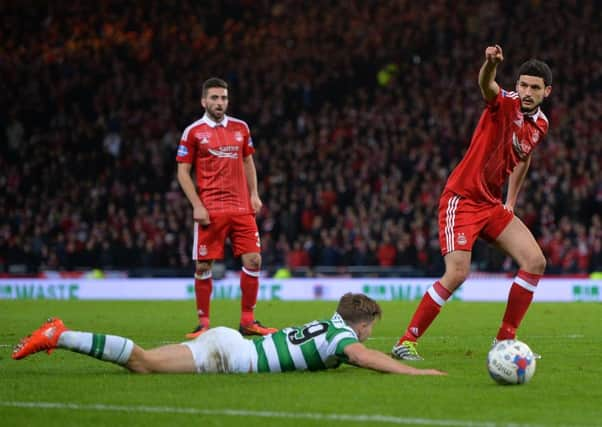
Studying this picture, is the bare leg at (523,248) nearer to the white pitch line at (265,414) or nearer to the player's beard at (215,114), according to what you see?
the white pitch line at (265,414)

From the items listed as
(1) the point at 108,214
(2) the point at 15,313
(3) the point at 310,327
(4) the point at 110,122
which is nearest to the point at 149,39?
(4) the point at 110,122

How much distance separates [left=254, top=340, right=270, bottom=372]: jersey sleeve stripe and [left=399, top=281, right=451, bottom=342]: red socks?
1567mm

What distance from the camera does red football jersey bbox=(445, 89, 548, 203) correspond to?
931 cm

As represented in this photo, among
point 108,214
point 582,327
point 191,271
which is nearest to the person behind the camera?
point 582,327

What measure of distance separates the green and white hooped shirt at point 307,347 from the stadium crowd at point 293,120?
53.6ft

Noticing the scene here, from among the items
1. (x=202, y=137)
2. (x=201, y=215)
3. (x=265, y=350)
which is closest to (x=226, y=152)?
(x=202, y=137)

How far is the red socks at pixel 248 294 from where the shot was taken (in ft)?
39.4

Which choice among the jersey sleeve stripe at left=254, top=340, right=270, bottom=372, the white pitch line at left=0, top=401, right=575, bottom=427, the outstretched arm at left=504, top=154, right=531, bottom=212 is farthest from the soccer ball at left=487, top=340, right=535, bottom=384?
the outstretched arm at left=504, top=154, right=531, bottom=212

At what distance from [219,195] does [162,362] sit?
438cm

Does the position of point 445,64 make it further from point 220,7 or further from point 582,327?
point 582,327

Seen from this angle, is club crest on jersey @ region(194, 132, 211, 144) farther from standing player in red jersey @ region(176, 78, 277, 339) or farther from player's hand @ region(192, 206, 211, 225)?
player's hand @ region(192, 206, 211, 225)

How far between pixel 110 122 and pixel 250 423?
26.7 meters

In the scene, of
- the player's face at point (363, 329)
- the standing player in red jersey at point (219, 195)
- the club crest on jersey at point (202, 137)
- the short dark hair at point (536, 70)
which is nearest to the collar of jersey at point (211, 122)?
the standing player in red jersey at point (219, 195)

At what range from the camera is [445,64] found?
3066 cm
